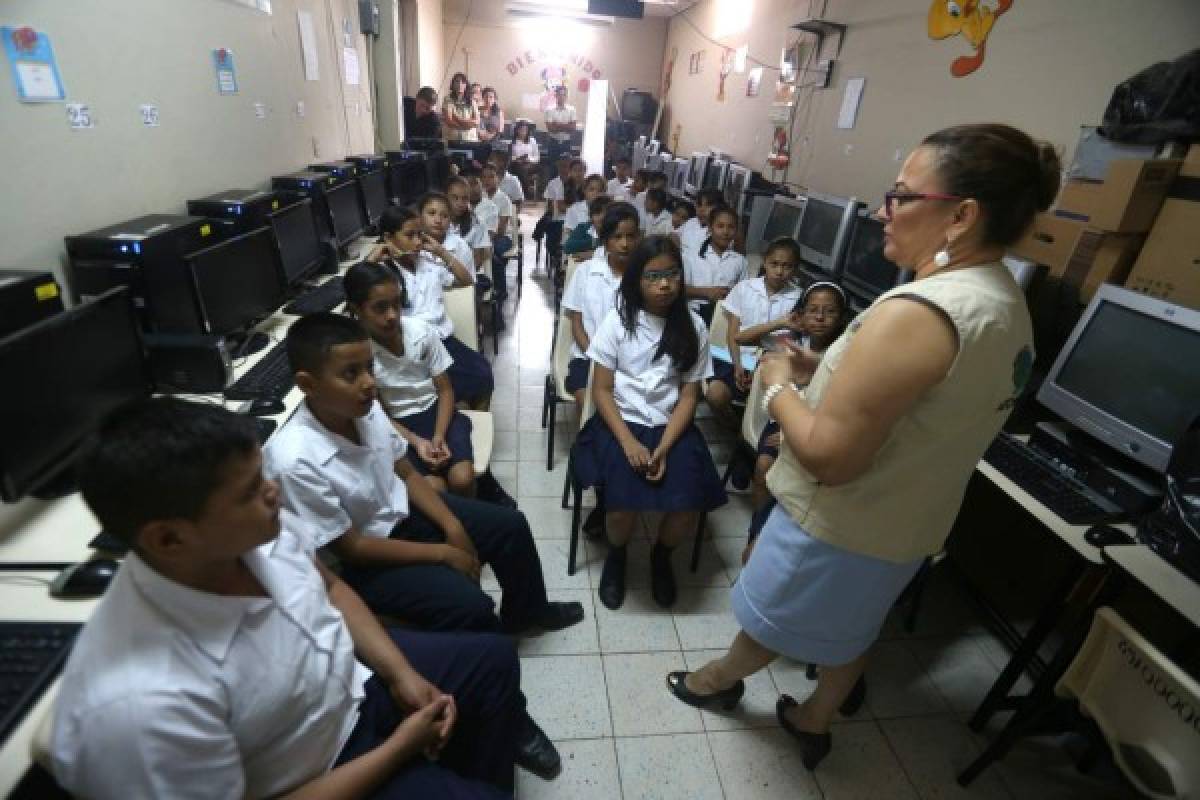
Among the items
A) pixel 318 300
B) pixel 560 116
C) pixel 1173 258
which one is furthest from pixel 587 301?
pixel 560 116

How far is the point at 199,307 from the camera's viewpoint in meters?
1.82

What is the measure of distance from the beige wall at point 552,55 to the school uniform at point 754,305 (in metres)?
9.20

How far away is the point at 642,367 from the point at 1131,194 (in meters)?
1.65

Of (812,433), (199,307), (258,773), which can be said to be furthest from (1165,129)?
(199,307)

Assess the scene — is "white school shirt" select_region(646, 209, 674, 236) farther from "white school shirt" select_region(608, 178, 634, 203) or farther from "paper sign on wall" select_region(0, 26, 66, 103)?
"paper sign on wall" select_region(0, 26, 66, 103)

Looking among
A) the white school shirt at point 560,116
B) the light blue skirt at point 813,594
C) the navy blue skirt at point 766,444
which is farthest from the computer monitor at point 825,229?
the white school shirt at point 560,116

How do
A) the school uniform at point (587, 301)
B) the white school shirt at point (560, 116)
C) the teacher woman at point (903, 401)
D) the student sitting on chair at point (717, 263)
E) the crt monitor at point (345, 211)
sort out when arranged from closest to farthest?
the teacher woman at point (903, 401) → the school uniform at point (587, 301) → the crt monitor at point (345, 211) → the student sitting on chair at point (717, 263) → the white school shirt at point (560, 116)

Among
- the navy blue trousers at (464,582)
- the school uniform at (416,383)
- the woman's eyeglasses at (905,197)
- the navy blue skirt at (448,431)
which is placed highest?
the woman's eyeglasses at (905,197)

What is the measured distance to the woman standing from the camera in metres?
7.65

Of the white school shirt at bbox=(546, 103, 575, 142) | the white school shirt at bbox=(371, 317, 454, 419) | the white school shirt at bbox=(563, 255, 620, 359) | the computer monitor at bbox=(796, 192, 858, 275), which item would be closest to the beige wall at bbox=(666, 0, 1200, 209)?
the computer monitor at bbox=(796, 192, 858, 275)

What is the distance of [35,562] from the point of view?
105cm

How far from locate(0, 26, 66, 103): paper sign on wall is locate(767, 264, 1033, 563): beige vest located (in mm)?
2255

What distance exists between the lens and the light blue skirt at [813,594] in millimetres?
1233

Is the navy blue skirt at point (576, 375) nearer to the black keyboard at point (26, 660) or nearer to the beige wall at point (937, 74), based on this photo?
the black keyboard at point (26, 660)
